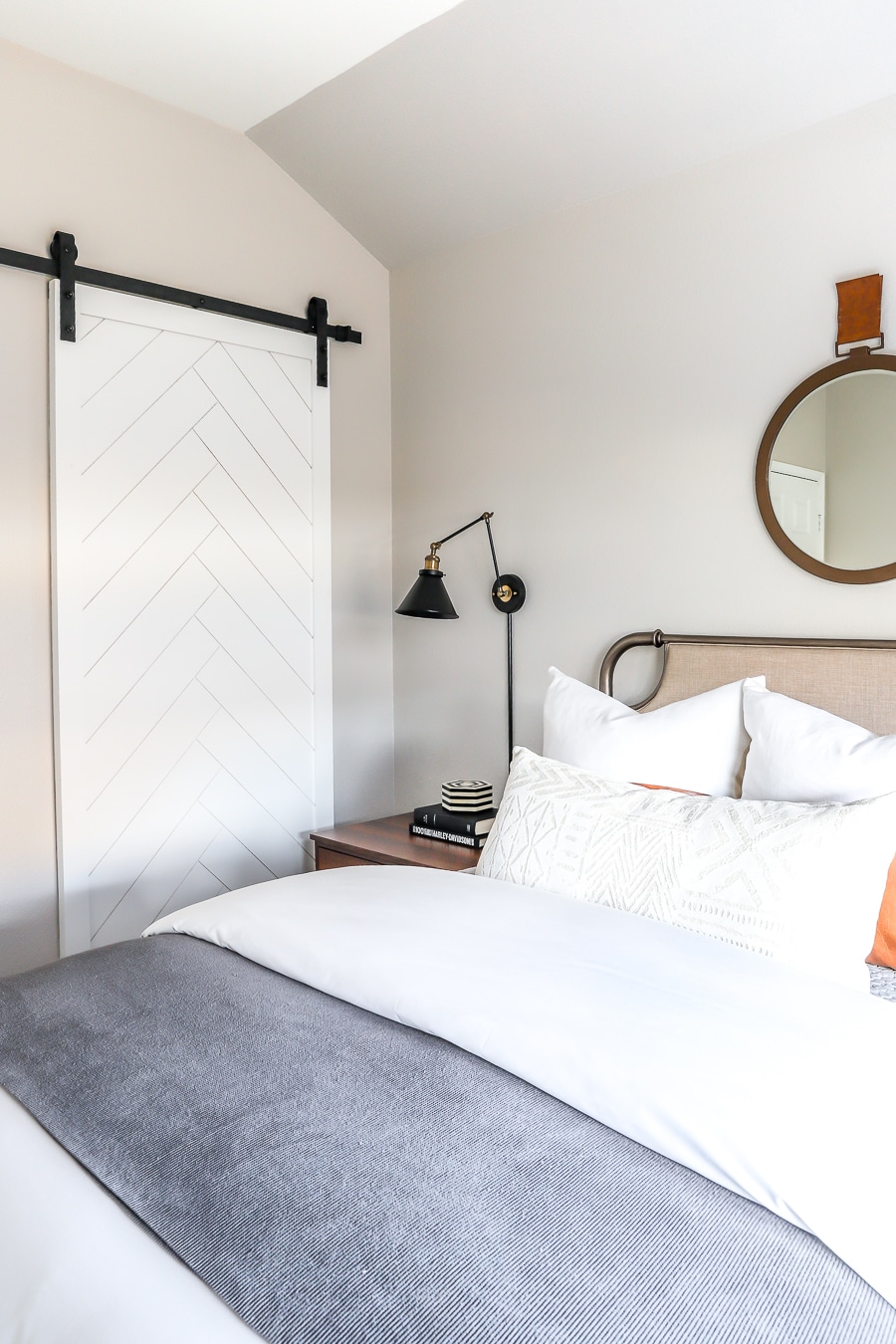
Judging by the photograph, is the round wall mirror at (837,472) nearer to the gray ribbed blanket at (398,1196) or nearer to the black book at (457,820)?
the black book at (457,820)

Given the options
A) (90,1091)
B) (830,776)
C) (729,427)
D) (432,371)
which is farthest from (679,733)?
(432,371)

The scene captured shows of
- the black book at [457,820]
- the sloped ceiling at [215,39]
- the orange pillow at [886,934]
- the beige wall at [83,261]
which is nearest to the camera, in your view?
the orange pillow at [886,934]

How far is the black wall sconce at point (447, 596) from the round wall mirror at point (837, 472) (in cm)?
82

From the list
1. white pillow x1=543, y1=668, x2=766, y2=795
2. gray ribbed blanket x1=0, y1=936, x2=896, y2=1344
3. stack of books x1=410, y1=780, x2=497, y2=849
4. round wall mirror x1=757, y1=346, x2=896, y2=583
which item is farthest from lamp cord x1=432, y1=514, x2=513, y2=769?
gray ribbed blanket x1=0, y1=936, x2=896, y2=1344

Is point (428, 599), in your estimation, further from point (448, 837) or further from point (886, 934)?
point (886, 934)

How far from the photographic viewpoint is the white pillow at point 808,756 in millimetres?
1831

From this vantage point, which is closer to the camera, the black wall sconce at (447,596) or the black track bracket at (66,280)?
the black track bracket at (66,280)

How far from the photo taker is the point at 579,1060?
3.94ft

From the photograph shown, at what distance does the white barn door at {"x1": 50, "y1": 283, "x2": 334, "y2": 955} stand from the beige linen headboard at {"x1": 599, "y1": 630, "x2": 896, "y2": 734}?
3.52ft

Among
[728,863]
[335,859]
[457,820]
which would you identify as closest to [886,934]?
[728,863]

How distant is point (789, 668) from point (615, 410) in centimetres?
89

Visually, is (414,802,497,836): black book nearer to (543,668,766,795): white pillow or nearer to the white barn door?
(543,668,766,795): white pillow

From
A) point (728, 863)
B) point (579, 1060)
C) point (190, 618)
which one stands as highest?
point (190, 618)

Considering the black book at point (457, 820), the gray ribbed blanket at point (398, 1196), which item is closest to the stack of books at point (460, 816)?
the black book at point (457, 820)
